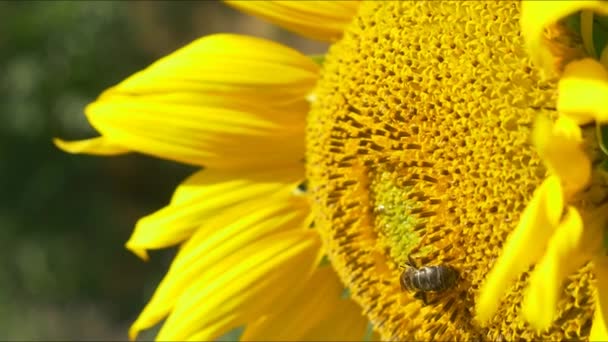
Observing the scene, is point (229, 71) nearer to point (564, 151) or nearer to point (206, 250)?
point (206, 250)

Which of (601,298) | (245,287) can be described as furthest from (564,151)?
(245,287)

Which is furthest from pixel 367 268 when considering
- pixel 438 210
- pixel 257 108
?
pixel 257 108

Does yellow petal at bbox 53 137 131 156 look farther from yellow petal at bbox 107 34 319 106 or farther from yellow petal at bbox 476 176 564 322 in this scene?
yellow petal at bbox 476 176 564 322

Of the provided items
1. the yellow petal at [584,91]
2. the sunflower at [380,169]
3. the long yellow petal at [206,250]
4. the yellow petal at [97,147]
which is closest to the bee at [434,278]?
the sunflower at [380,169]

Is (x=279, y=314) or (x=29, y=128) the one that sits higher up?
(x=279, y=314)

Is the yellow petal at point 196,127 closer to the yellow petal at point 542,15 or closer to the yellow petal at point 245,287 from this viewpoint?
the yellow petal at point 245,287

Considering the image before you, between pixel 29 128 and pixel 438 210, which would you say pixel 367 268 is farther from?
pixel 29 128
